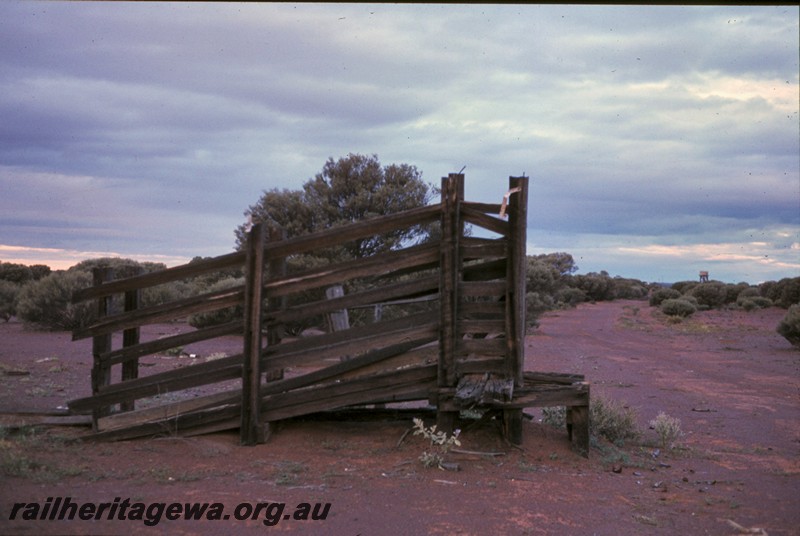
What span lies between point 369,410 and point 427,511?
8.57 feet

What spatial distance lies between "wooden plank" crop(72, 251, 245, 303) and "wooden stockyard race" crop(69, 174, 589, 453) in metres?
0.02

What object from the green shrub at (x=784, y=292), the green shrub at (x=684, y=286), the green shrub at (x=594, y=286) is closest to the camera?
the green shrub at (x=784, y=292)

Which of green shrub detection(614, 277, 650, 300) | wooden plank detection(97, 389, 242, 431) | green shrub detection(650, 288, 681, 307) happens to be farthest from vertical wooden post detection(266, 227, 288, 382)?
green shrub detection(614, 277, 650, 300)

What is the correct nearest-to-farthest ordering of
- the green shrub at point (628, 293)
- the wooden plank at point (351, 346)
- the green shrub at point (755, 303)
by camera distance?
the wooden plank at point (351, 346) → the green shrub at point (755, 303) → the green shrub at point (628, 293)

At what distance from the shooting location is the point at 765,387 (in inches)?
489

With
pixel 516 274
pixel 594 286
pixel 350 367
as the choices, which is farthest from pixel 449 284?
pixel 594 286

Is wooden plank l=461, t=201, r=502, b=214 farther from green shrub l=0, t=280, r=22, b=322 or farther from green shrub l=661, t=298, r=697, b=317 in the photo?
green shrub l=661, t=298, r=697, b=317

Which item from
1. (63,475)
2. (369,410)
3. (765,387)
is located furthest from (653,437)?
(63,475)

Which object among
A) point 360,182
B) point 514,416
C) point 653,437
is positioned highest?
point 360,182

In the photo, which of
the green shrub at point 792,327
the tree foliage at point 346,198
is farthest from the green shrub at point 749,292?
the tree foliage at point 346,198

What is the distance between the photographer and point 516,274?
643cm

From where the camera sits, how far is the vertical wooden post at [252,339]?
6473 millimetres

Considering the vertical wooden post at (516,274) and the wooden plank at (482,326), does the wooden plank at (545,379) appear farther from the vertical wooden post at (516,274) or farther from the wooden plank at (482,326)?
the wooden plank at (482,326)

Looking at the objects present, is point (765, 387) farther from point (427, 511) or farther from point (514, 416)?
point (427, 511)
